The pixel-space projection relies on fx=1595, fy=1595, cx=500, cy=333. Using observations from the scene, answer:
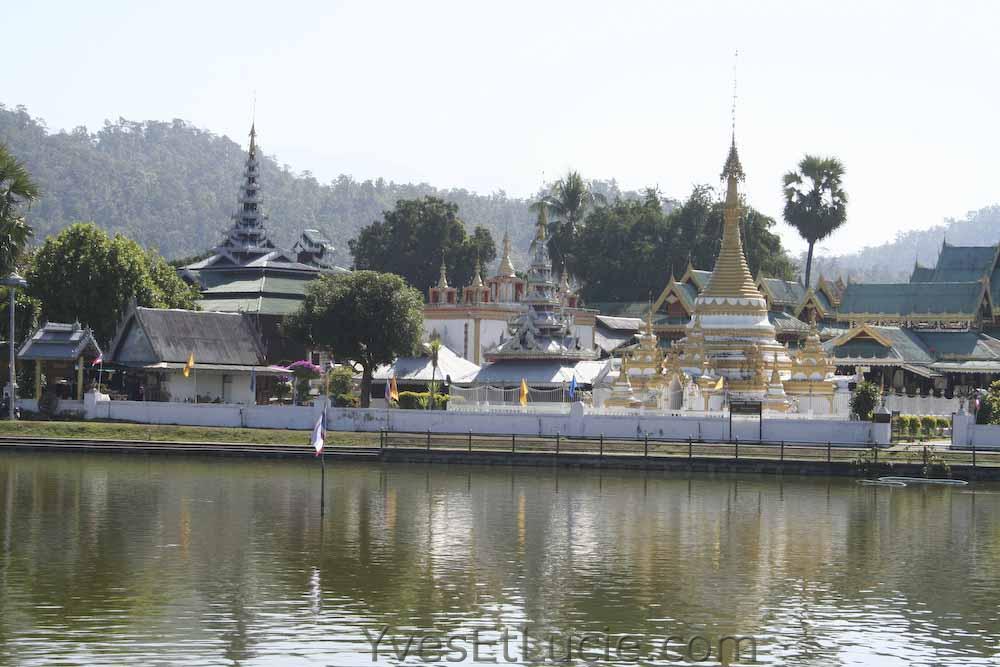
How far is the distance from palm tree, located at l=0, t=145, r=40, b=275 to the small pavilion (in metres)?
2.90

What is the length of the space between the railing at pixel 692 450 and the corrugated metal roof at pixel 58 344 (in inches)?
511

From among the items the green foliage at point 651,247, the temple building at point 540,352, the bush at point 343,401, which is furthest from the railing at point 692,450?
the green foliage at point 651,247

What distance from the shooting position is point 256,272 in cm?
8681

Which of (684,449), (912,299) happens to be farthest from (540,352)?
(912,299)

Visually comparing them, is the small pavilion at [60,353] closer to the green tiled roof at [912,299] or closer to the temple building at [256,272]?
the temple building at [256,272]

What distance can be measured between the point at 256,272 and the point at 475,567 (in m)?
59.9

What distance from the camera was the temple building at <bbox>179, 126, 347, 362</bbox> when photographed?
77188 millimetres

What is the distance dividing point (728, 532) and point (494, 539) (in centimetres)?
546

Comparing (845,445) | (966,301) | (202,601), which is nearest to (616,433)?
(845,445)

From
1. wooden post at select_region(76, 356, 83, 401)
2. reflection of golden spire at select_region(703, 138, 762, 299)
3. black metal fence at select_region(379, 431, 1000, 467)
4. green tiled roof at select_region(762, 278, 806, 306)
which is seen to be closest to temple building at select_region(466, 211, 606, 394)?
reflection of golden spire at select_region(703, 138, 762, 299)

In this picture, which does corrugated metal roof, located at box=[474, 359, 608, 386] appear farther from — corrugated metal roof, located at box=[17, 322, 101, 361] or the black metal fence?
corrugated metal roof, located at box=[17, 322, 101, 361]

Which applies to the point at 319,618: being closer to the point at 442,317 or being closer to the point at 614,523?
the point at 614,523

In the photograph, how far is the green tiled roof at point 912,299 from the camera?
80125 mm

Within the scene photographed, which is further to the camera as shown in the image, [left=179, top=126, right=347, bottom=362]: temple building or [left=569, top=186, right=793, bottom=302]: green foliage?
[left=569, top=186, right=793, bottom=302]: green foliage
